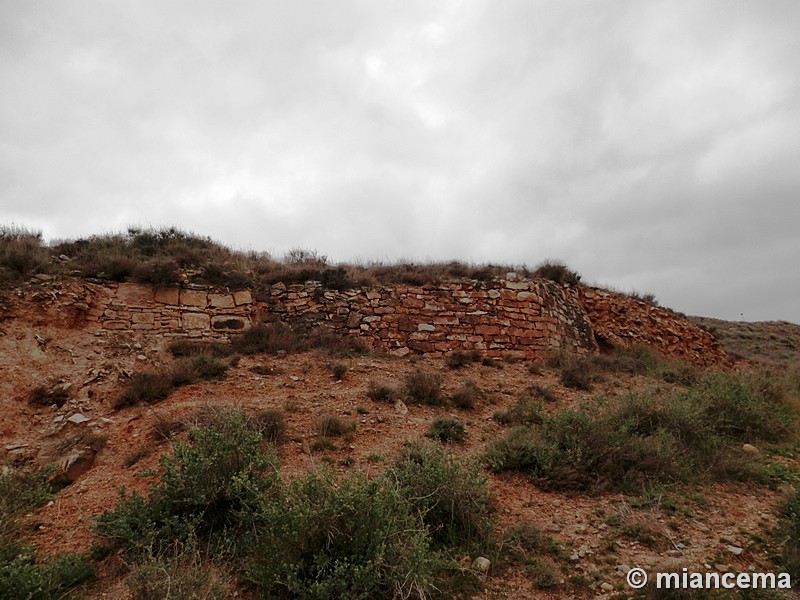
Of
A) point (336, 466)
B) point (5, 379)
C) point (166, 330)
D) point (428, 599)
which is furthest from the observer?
point (166, 330)

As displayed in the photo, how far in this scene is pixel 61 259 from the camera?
9.29 metres

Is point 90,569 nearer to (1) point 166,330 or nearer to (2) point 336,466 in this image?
(2) point 336,466

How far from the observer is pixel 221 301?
9.69 meters

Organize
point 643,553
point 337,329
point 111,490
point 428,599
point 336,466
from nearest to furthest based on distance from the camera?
point 428,599 → point 643,553 → point 111,490 → point 336,466 → point 337,329

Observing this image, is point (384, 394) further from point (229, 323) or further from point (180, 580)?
point (180, 580)

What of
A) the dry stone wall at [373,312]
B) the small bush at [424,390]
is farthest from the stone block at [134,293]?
the small bush at [424,390]

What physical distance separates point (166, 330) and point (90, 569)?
236 inches

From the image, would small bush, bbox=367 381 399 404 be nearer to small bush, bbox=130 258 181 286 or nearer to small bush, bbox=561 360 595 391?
small bush, bbox=561 360 595 391

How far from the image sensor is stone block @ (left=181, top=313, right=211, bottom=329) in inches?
362

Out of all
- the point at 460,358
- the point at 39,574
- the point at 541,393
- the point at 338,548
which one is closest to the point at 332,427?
the point at 338,548

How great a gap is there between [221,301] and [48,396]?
3515mm

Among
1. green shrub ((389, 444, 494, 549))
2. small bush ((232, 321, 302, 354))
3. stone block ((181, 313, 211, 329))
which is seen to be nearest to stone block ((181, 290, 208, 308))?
stone block ((181, 313, 211, 329))

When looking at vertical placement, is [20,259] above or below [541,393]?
above

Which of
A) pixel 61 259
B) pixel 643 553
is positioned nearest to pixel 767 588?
pixel 643 553
